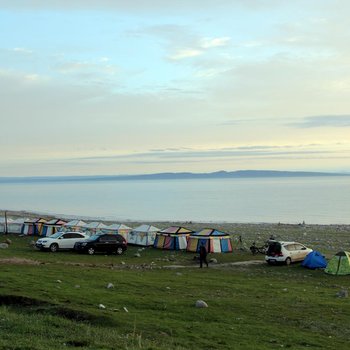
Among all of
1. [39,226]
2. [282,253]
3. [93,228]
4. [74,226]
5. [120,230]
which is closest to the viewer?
[282,253]

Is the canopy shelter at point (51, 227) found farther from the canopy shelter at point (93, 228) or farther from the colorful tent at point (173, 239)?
the colorful tent at point (173, 239)

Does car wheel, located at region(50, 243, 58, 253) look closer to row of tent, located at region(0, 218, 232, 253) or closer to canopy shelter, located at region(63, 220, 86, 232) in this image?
row of tent, located at region(0, 218, 232, 253)

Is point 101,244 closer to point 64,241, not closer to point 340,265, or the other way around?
point 64,241

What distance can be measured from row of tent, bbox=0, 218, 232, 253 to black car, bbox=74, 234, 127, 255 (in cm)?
422

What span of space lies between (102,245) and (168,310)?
22.5 meters

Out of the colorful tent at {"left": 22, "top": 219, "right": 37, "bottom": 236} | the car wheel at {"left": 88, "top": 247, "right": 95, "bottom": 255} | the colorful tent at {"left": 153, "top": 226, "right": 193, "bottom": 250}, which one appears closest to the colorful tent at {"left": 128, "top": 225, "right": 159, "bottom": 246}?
the colorful tent at {"left": 153, "top": 226, "right": 193, "bottom": 250}

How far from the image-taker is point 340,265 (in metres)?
29.8

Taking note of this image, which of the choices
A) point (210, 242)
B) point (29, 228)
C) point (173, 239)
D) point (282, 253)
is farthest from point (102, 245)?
point (29, 228)

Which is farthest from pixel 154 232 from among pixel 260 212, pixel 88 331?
pixel 260 212

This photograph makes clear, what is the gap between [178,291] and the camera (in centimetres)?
2136

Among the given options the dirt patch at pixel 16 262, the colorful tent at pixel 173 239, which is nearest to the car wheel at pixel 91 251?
the colorful tent at pixel 173 239

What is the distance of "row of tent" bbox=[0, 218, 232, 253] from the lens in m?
40.0

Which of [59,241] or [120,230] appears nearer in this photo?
[59,241]

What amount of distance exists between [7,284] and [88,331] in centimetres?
785
